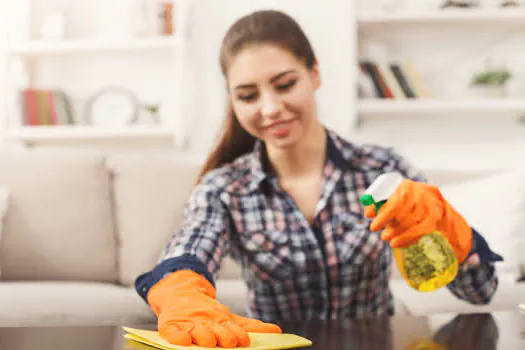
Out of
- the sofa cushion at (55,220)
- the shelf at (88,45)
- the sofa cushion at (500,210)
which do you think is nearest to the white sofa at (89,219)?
the sofa cushion at (55,220)

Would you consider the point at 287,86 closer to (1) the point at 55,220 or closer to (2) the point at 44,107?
(1) the point at 55,220

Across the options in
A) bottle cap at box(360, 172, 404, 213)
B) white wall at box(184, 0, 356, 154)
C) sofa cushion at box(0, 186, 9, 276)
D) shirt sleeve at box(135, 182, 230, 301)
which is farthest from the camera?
white wall at box(184, 0, 356, 154)

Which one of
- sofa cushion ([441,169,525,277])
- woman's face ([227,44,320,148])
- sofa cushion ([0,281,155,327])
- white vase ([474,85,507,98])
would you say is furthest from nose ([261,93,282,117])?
white vase ([474,85,507,98])

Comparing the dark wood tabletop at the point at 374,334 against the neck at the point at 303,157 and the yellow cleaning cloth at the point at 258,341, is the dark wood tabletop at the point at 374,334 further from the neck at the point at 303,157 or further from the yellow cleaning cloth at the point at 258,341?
the neck at the point at 303,157

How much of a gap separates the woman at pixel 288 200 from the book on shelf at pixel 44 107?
1.74 m

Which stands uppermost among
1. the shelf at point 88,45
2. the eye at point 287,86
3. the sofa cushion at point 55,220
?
the shelf at point 88,45

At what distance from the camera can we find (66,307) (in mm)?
1774

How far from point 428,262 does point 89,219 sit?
1644 millimetres

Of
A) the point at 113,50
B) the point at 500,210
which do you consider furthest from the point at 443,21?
the point at 113,50

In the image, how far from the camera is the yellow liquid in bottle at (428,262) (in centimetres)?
83

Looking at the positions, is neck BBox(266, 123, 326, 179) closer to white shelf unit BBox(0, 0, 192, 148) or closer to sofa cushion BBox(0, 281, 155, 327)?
sofa cushion BBox(0, 281, 155, 327)

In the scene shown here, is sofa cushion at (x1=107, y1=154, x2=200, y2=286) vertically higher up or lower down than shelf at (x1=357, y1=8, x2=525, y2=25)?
lower down

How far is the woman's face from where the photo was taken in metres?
1.08

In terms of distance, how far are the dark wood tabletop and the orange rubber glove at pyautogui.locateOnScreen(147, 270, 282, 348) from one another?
0.13 feet
